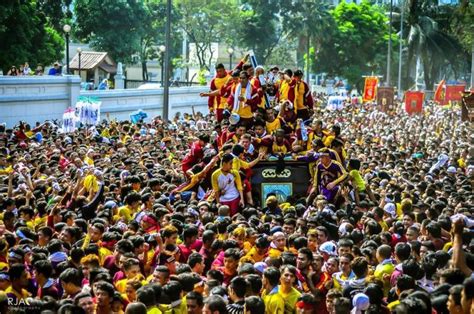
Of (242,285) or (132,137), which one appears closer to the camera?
(242,285)

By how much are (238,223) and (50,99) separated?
24808 millimetres

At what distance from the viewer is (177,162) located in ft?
72.4

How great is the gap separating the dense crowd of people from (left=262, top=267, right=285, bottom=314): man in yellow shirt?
1 centimetres

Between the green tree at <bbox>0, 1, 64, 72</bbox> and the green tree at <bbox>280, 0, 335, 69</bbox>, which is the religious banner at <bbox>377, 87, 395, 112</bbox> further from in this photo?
the green tree at <bbox>280, 0, 335, 69</bbox>

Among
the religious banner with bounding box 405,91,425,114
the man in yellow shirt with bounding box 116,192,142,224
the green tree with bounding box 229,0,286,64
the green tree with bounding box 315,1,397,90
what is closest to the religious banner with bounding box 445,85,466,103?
the religious banner with bounding box 405,91,425,114

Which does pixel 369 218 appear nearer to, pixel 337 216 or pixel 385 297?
pixel 337 216

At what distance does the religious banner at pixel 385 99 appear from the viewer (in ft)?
156

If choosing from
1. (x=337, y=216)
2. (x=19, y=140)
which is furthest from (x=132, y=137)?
(x=337, y=216)

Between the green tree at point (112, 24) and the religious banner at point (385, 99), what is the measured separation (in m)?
22.5

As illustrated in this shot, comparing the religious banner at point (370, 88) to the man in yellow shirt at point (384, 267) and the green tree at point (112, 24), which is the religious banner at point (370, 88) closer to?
the green tree at point (112, 24)

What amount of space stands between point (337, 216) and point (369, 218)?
0.79m

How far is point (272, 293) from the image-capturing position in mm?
9555

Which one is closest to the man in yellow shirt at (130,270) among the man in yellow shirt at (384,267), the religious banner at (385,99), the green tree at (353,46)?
the man in yellow shirt at (384,267)

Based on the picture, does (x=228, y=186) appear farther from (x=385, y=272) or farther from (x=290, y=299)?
(x=290, y=299)
